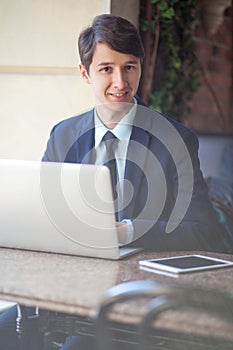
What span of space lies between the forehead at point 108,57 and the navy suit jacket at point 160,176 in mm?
227

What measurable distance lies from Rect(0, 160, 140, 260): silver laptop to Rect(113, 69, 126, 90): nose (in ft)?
1.93

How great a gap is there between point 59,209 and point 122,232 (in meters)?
0.27

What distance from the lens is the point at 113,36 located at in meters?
2.73

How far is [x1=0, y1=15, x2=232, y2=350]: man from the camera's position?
265 cm

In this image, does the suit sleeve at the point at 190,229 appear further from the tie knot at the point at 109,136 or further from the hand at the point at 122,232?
the tie knot at the point at 109,136

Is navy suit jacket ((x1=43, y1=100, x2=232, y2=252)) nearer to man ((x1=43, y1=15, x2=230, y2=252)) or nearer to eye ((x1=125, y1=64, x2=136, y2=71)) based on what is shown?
man ((x1=43, y1=15, x2=230, y2=252))

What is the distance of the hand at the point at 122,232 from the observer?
7.92 ft

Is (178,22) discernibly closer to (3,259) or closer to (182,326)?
(3,259)

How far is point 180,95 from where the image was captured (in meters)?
5.14

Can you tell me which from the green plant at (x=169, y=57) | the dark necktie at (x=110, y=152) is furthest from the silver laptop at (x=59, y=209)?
the green plant at (x=169, y=57)

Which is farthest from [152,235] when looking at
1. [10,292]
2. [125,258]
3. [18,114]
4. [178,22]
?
[178,22]

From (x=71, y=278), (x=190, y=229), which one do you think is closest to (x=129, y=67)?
(x=190, y=229)

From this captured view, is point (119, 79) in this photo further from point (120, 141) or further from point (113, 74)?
point (120, 141)

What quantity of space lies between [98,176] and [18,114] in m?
1.72
